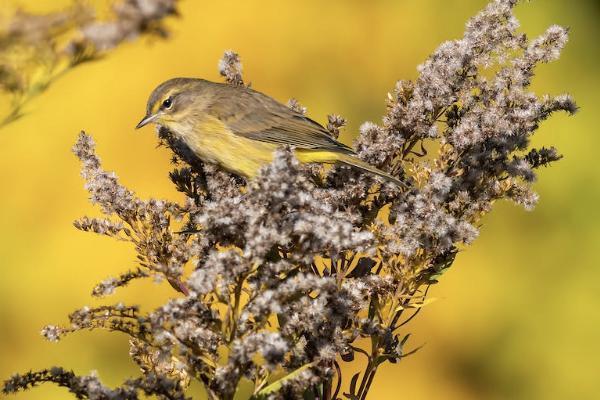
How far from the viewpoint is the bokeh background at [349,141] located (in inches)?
79.2

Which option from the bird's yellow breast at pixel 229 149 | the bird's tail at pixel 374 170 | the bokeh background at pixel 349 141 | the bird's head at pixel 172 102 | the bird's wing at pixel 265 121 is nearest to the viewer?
the bird's tail at pixel 374 170

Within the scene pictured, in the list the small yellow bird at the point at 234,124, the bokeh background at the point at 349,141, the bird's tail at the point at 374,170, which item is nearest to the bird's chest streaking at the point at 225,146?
the small yellow bird at the point at 234,124

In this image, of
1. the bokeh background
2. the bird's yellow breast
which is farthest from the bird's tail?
the bokeh background

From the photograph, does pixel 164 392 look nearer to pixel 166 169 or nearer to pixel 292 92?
pixel 166 169

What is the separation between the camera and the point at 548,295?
2184 millimetres

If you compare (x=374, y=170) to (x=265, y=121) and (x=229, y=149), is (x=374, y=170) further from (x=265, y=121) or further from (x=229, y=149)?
(x=265, y=121)

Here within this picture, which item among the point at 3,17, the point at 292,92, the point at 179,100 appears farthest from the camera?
the point at 292,92

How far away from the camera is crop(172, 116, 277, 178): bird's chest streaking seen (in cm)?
161

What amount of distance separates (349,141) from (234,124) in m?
0.36

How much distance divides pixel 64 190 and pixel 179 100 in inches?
14.5

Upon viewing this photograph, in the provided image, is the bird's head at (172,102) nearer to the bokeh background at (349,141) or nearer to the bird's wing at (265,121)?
the bird's wing at (265,121)

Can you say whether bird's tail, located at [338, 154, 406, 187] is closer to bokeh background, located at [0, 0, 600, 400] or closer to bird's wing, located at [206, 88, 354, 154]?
bird's wing, located at [206, 88, 354, 154]

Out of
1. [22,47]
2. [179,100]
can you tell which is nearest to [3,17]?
[22,47]

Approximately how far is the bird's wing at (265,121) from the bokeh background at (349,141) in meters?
0.24
